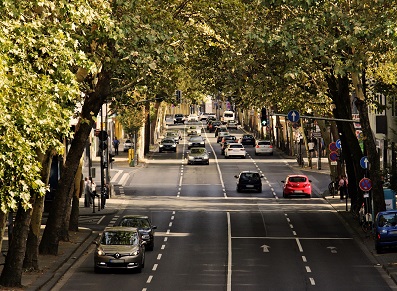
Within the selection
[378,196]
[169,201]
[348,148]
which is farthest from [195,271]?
[169,201]

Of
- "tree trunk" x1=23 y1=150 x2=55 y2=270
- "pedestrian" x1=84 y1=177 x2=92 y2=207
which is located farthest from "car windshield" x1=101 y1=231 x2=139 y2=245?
"pedestrian" x1=84 y1=177 x2=92 y2=207

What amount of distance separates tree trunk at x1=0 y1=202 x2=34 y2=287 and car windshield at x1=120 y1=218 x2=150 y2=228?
11063mm

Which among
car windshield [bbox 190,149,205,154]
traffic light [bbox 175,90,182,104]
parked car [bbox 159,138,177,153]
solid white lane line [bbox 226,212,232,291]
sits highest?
traffic light [bbox 175,90,182,104]

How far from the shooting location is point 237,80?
46.8m

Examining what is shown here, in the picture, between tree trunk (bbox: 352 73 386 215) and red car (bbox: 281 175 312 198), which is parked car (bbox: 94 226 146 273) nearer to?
tree trunk (bbox: 352 73 386 215)

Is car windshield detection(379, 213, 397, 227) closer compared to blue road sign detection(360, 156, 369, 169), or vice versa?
car windshield detection(379, 213, 397, 227)

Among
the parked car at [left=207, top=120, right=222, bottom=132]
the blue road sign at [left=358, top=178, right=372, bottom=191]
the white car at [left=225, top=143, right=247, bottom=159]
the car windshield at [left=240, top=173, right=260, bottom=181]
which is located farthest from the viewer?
the parked car at [left=207, top=120, right=222, bottom=132]

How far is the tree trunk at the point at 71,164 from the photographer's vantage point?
40.8 meters

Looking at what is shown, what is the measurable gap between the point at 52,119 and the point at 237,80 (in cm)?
1917

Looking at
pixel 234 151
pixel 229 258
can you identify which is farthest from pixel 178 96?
pixel 234 151

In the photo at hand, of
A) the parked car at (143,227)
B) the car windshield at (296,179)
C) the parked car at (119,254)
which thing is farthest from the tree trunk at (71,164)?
the car windshield at (296,179)

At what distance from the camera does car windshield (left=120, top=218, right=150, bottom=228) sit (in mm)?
45781

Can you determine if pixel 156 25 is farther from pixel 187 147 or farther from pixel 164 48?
pixel 187 147

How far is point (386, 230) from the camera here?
4394cm
